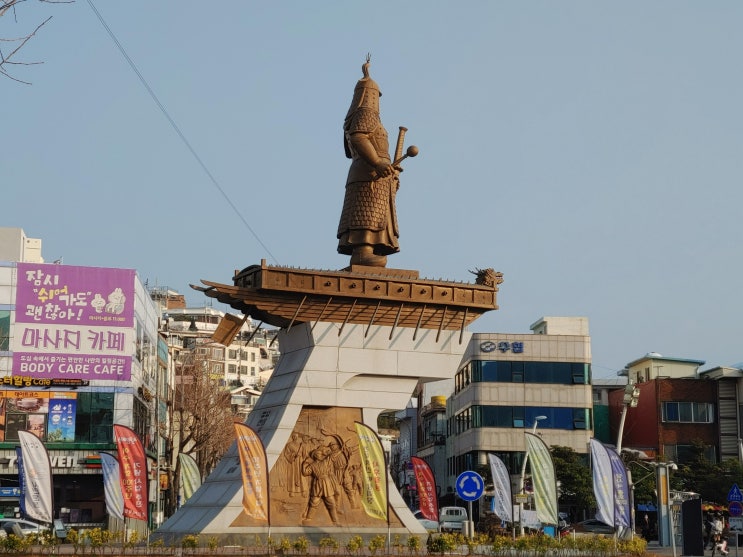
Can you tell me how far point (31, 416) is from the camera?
58344mm

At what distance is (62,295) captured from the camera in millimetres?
58844

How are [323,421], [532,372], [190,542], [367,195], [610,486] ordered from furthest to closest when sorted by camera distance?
[532,372]
[367,195]
[323,421]
[610,486]
[190,542]

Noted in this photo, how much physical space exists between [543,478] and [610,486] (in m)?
1.79

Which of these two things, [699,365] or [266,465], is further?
[699,365]

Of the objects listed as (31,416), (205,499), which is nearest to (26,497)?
(205,499)

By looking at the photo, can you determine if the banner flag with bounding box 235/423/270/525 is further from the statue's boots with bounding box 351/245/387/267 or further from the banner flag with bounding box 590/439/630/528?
the banner flag with bounding box 590/439/630/528

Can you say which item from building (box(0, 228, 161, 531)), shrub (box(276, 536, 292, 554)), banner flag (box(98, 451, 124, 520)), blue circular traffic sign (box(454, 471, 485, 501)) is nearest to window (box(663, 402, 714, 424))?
building (box(0, 228, 161, 531))

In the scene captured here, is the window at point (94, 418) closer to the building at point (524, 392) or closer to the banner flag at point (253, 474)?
the building at point (524, 392)

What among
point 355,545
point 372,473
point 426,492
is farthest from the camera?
point 426,492

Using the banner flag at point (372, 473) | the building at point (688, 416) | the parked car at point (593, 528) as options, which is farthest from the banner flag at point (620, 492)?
the building at point (688, 416)

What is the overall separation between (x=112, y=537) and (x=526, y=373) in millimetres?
41710

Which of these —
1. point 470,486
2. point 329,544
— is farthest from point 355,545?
point 470,486

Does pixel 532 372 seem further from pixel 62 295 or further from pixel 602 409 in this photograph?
pixel 62 295

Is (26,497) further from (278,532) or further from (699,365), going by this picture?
(699,365)
